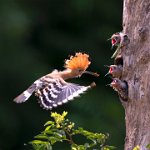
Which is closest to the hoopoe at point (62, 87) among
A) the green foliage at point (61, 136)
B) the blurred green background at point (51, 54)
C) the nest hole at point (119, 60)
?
the nest hole at point (119, 60)

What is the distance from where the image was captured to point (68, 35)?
8688mm

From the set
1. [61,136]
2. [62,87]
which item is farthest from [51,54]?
[61,136]

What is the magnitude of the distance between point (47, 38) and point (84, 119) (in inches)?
41.3

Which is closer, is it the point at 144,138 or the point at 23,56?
the point at 144,138

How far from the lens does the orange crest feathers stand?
12.0 feet

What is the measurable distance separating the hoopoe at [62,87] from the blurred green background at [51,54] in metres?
3.77

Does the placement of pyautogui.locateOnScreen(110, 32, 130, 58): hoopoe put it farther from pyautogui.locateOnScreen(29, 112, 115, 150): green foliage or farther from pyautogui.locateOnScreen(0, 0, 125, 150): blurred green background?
pyautogui.locateOnScreen(0, 0, 125, 150): blurred green background

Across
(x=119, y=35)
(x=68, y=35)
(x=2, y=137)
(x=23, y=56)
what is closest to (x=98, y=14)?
(x=68, y=35)

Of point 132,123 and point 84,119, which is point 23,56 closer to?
point 84,119

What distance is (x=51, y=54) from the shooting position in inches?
337

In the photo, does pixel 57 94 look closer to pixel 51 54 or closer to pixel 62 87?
pixel 62 87

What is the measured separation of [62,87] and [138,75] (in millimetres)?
332

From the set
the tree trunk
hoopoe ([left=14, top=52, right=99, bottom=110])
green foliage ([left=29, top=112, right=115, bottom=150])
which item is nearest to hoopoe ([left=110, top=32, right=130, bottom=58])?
the tree trunk

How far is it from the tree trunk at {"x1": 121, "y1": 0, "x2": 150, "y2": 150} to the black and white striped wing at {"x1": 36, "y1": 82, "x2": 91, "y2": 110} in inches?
6.6
